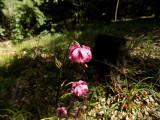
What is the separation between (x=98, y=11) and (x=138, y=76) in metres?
6.14

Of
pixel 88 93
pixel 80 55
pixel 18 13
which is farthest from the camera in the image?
pixel 18 13

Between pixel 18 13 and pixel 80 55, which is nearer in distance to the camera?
pixel 80 55

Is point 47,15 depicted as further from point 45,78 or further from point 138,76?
point 138,76

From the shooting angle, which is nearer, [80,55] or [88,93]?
[80,55]

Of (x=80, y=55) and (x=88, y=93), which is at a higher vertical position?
(x=80, y=55)

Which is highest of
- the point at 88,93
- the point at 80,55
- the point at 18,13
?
the point at 18,13

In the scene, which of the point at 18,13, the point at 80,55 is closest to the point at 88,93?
the point at 80,55

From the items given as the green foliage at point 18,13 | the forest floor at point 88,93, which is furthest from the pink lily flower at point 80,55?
the green foliage at point 18,13

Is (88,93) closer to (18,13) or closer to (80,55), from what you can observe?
(80,55)

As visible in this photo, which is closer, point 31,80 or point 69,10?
point 31,80

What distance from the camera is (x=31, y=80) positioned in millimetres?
2350

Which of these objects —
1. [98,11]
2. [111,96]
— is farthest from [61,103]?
[98,11]

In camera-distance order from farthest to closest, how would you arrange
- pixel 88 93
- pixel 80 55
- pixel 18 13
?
pixel 18 13 → pixel 88 93 → pixel 80 55

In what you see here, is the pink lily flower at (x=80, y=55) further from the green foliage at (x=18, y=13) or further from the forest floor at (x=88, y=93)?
the green foliage at (x=18, y=13)
